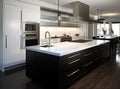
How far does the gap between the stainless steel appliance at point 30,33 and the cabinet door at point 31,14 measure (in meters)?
0.16

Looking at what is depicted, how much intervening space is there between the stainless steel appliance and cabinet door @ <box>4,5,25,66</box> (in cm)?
24

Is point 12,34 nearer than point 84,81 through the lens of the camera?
No

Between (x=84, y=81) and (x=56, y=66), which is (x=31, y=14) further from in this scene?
(x=84, y=81)

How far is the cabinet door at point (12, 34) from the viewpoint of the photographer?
12.9 feet

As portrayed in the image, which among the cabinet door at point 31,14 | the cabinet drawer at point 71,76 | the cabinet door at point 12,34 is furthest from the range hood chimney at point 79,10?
A: the cabinet door at point 12,34

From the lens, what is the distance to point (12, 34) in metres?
4.11

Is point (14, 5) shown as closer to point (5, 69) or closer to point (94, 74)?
point (5, 69)

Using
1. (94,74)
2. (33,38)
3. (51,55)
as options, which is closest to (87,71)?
(94,74)

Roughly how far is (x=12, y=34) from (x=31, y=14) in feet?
3.78

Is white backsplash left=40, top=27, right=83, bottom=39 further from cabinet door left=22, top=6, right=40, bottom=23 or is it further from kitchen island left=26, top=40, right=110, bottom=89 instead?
kitchen island left=26, top=40, right=110, bottom=89

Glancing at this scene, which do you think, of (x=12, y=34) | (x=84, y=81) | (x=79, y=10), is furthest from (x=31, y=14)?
(x=84, y=81)

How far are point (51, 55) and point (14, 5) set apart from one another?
2551 mm

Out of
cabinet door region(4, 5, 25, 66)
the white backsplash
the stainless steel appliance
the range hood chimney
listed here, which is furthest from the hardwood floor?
the white backsplash

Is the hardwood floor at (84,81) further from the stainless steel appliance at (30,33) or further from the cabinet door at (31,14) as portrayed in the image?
the cabinet door at (31,14)
